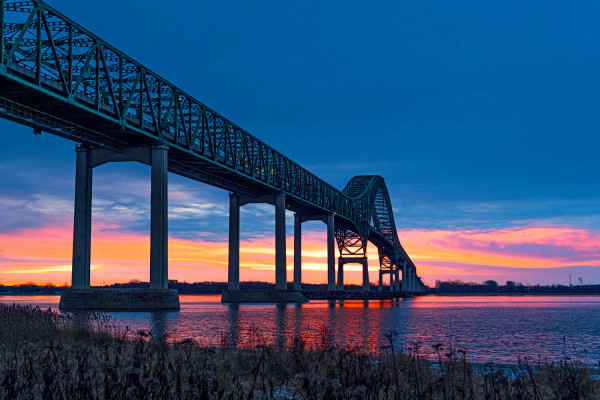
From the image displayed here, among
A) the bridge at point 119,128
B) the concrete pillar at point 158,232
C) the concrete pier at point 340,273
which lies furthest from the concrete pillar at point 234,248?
the concrete pier at point 340,273

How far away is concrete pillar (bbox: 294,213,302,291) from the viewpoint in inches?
4783

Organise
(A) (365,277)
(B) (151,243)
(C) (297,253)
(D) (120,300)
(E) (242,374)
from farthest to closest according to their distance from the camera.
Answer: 1. (A) (365,277)
2. (C) (297,253)
3. (B) (151,243)
4. (D) (120,300)
5. (E) (242,374)

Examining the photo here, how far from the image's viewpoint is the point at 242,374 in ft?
42.5

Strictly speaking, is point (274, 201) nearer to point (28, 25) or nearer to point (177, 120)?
point (177, 120)

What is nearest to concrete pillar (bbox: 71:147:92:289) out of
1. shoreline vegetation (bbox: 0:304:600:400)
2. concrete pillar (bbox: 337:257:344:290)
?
shoreline vegetation (bbox: 0:304:600:400)

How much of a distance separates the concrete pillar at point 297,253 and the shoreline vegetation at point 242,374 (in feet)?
330

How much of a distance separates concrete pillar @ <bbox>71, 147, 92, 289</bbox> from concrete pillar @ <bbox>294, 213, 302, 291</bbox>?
2310 inches

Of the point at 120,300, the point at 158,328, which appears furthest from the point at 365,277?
the point at 158,328

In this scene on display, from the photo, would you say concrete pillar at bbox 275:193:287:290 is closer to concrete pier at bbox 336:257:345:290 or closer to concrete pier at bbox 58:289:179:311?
concrete pier at bbox 58:289:179:311

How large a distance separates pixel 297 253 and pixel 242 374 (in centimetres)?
11508

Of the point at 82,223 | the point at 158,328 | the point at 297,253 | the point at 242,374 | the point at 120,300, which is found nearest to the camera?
the point at 242,374

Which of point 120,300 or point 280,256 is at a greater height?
point 280,256

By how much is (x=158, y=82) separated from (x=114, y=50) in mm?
10719

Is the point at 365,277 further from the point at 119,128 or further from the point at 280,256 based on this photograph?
the point at 119,128
